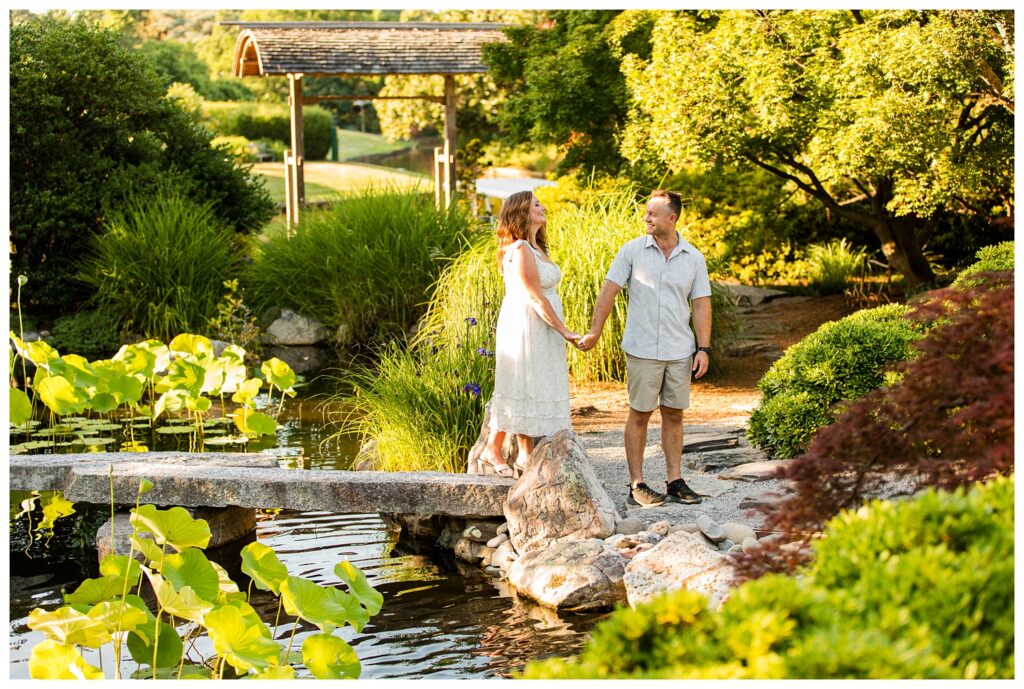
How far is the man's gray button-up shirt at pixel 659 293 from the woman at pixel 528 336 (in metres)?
0.35

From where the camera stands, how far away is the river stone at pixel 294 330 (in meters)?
12.3

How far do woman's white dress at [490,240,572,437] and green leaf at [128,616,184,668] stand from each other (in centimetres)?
232

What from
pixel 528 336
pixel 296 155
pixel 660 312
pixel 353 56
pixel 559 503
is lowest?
pixel 559 503

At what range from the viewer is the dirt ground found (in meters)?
8.53

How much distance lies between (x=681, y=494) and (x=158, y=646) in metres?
2.90

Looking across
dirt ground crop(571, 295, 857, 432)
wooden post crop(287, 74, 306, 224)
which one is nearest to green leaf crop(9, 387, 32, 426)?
dirt ground crop(571, 295, 857, 432)

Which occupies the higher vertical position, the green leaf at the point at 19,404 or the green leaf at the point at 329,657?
the green leaf at the point at 19,404

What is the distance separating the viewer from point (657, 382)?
5.84 meters

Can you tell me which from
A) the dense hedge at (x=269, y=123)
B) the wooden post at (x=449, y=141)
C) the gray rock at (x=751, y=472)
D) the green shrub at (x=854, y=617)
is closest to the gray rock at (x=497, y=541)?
the gray rock at (x=751, y=472)

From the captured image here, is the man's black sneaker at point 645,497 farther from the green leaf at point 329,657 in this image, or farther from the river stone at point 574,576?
the green leaf at point 329,657

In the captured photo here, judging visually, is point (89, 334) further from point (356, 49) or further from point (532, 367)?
point (532, 367)

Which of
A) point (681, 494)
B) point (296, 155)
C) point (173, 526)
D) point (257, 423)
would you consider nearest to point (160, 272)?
point (296, 155)

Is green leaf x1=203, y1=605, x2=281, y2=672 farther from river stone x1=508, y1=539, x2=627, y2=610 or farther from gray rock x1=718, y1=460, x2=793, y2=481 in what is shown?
gray rock x1=718, y1=460, x2=793, y2=481

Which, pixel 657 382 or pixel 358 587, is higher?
pixel 657 382
